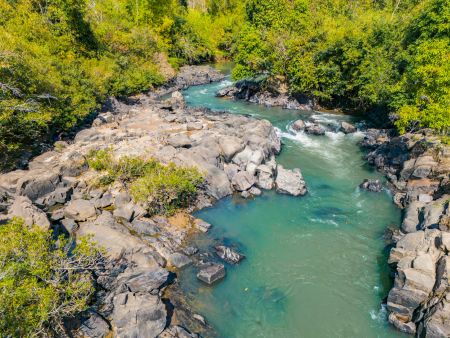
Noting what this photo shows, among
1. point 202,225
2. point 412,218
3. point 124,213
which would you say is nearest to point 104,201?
point 124,213

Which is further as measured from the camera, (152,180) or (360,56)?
(360,56)

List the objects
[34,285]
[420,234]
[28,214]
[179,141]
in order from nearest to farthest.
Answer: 1. [34,285]
2. [420,234]
3. [28,214]
4. [179,141]

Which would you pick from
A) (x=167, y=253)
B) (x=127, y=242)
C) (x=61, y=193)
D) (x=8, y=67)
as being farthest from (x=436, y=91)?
(x=8, y=67)

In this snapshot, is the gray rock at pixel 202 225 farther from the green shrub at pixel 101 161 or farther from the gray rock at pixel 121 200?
the green shrub at pixel 101 161

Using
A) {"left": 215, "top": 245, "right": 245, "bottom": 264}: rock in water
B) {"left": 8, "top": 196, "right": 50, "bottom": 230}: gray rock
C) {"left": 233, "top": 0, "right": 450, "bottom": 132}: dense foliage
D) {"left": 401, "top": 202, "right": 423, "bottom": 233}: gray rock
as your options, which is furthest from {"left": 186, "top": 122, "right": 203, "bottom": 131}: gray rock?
{"left": 401, "top": 202, "right": 423, "bottom": 233}: gray rock

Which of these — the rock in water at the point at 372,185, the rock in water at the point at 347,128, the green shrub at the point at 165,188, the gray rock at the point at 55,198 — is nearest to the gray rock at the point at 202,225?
the green shrub at the point at 165,188

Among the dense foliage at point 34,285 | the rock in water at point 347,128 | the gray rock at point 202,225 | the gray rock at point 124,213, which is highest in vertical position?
the dense foliage at point 34,285

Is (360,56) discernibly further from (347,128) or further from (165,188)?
(165,188)
